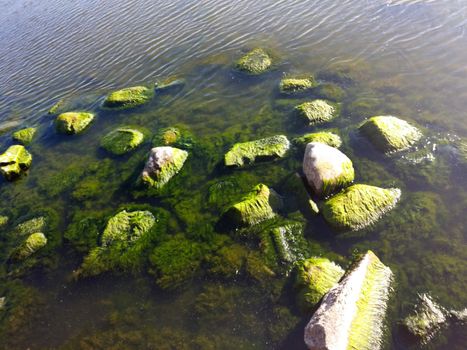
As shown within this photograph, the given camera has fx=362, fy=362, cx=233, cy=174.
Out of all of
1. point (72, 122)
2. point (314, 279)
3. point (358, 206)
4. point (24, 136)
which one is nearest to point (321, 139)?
point (358, 206)

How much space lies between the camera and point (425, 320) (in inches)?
293

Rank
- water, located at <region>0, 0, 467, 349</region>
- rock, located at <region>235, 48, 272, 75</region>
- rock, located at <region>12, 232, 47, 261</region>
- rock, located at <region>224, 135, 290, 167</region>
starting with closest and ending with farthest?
water, located at <region>0, 0, 467, 349</region> → rock, located at <region>12, 232, 47, 261</region> → rock, located at <region>224, 135, 290, 167</region> → rock, located at <region>235, 48, 272, 75</region>

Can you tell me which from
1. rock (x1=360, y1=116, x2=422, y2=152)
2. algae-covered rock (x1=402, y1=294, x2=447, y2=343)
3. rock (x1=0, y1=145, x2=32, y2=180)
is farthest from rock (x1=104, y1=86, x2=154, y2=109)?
algae-covered rock (x1=402, y1=294, x2=447, y2=343)

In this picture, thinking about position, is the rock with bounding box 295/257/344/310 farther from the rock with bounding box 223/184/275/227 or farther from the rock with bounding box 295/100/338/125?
the rock with bounding box 295/100/338/125

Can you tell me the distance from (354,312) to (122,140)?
420 inches

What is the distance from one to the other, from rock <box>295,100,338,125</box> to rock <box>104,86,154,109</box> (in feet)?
24.7

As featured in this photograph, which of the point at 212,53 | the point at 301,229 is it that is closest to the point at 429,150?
the point at 301,229

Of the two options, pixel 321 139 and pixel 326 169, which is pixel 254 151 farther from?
pixel 326 169

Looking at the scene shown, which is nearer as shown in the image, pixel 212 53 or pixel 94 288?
pixel 94 288

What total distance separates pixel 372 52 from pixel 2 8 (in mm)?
34035

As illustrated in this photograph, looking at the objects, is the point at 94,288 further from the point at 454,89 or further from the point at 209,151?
the point at 454,89

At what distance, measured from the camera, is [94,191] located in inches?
495

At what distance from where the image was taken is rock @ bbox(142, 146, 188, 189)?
12.0 m

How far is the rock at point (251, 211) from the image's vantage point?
10000mm
